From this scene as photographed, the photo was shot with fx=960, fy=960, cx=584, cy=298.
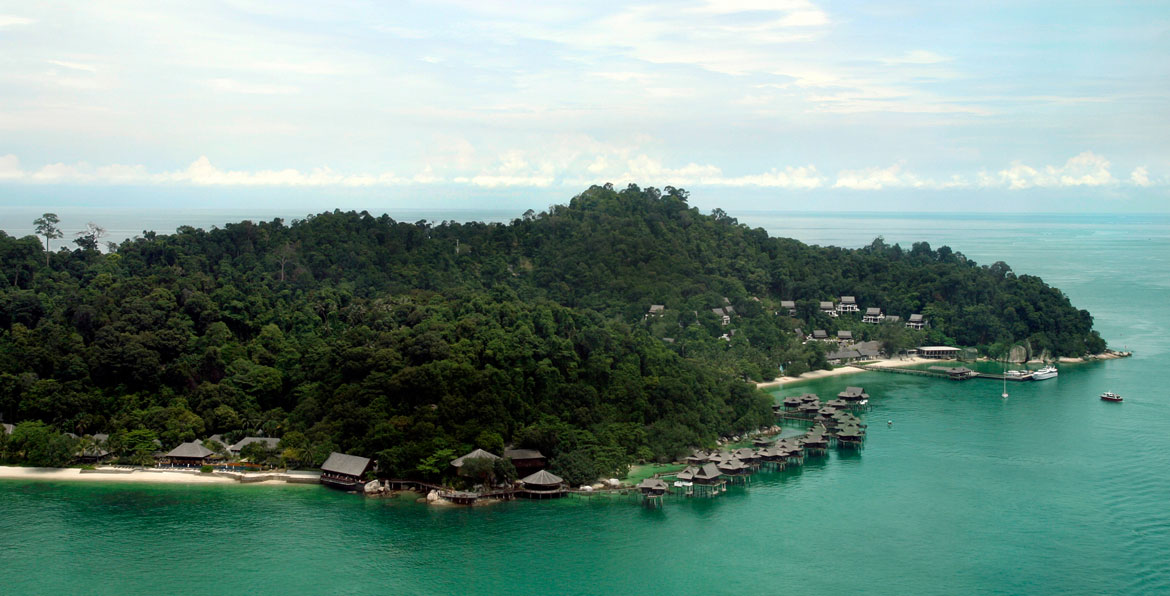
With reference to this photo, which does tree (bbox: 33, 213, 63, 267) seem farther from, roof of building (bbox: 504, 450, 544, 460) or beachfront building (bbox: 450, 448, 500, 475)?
roof of building (bbox: 504, 450, 544, 460)

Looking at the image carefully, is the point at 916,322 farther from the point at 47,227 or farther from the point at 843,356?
the point at 47,227

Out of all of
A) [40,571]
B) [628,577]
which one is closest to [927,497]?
[628,577]

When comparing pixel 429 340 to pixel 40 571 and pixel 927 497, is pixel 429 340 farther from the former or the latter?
pixel 927 497

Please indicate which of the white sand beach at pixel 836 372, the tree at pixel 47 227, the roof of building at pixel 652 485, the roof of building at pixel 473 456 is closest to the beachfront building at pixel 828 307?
the white sand beach at pixel 836 372

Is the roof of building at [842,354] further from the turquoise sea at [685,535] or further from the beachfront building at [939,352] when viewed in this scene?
the turquoise sea at [685,535]

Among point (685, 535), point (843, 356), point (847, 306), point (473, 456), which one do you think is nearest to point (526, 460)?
point (473, 456)

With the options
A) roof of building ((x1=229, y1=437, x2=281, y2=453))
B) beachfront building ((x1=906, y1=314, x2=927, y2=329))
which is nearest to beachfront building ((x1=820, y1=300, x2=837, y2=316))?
beachfront building ((x1=906, y1=314, x2=927, y2=329))
